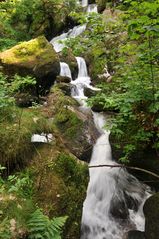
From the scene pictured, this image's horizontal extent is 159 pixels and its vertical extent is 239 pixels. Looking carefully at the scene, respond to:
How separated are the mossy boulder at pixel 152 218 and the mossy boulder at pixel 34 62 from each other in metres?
4.96

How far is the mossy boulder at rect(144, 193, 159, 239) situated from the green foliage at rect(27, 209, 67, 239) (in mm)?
2609

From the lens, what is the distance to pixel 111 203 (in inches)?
273

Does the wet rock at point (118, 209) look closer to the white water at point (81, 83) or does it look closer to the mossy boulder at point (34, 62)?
the mossy boulder at point (34, 62)

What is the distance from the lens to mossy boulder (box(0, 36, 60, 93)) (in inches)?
351

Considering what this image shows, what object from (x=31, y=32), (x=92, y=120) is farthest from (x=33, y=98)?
(x=31, y=32)

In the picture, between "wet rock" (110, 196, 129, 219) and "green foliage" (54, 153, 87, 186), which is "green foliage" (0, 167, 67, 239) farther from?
"wet rock" (110, 196, 129, 219)

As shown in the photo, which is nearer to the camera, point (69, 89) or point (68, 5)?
point (69, 89)

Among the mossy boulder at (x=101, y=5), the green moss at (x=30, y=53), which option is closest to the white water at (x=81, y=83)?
the green moss at (x=30, y=53)

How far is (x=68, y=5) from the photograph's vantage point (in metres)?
19.8

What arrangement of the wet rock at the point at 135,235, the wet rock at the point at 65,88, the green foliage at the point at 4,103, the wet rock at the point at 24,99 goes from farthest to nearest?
the wet rock at the point at 65,88
the wet rock at the point at 24,99
the wet rock at the point at 135,235
the green foliage at the point at 4,103

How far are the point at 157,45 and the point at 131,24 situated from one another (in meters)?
1.05

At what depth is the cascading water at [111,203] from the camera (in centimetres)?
630

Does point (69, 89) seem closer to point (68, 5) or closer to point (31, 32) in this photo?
point (31, 32)

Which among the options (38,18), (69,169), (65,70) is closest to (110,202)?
(69,169)
